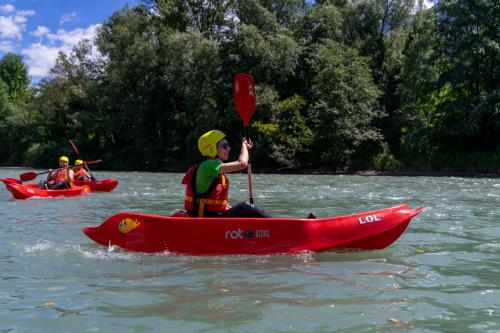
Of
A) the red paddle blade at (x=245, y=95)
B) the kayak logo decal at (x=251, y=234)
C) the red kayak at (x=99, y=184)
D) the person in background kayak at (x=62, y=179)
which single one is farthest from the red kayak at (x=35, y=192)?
the kayak logo decal at (x=251, y=234)

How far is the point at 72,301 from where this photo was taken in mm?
3945

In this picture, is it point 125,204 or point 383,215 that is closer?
point 383,215

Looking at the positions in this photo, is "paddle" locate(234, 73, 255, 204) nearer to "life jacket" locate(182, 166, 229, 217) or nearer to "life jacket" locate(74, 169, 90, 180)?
"life jacket" locate(182, 166, 229, 217)

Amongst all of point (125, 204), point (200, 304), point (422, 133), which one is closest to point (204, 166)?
point (200, 304)

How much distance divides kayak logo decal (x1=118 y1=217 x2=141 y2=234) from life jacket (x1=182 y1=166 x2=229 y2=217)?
2.11 ft

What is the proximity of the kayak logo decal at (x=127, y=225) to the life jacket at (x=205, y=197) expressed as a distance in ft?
2.11

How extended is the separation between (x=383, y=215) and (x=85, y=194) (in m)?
9.67

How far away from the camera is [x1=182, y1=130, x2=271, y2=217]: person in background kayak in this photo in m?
5.45

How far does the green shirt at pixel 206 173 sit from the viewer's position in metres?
5.43

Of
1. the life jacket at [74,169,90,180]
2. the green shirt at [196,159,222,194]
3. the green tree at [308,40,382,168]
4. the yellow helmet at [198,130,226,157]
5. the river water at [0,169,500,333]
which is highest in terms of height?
the green tree at [308,40,382,168]

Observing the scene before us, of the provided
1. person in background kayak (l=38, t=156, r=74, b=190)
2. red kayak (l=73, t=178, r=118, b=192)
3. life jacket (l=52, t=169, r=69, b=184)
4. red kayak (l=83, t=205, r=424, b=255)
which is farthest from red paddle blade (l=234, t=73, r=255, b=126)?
red kayak (l=73, t=178, r=118, b=192)

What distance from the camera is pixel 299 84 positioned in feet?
98.5

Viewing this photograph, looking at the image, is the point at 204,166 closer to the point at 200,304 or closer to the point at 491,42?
the point at 200,304

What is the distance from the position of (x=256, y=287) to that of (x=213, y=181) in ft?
5.20
